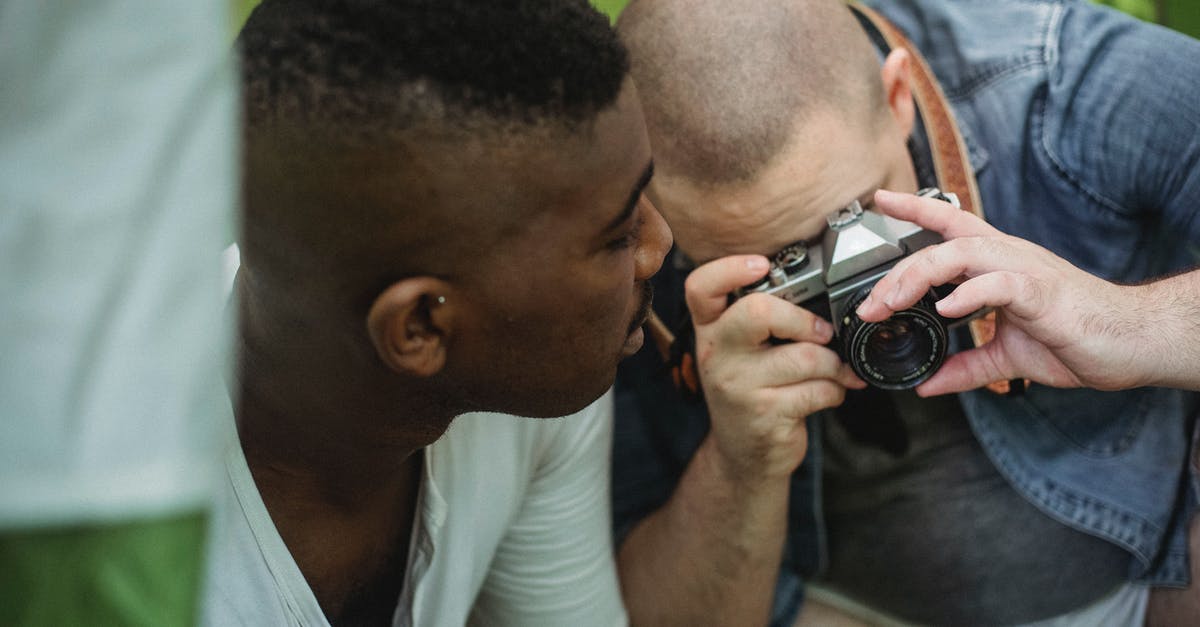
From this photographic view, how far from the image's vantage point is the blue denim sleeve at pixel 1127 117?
3.54ft

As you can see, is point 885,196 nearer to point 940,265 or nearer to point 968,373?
point 940,265

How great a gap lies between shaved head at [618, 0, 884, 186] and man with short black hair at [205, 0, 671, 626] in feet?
0.61

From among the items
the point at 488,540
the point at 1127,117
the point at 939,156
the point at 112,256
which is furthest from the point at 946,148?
the point at 112,256

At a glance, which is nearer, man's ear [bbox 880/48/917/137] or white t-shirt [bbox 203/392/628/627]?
white t-shirt [bbox 203/392/628/627]

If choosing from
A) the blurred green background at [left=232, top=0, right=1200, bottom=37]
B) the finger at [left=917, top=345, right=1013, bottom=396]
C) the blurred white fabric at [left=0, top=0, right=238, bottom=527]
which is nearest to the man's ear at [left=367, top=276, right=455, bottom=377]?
the blurred white fabric at [left=0, top=0, right=238, bottom=527]

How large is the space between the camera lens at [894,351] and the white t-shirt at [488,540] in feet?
0.93

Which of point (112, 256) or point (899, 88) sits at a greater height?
point (112, 256)

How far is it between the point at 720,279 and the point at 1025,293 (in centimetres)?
27

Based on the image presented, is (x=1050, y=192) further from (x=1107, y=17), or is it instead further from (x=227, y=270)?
(x=227, y=270)

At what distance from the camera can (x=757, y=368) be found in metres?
1.07

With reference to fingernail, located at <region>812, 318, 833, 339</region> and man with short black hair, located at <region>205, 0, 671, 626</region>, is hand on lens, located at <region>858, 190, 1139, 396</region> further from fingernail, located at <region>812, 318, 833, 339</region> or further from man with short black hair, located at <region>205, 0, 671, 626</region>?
man with short black hair, located at <region>205, 0, 671, 626</region>

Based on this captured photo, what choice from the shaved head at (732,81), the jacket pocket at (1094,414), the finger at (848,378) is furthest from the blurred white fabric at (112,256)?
the jacket pocket at (1094,414)

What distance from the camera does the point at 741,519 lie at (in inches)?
45.6

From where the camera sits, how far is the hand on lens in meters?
0.92
